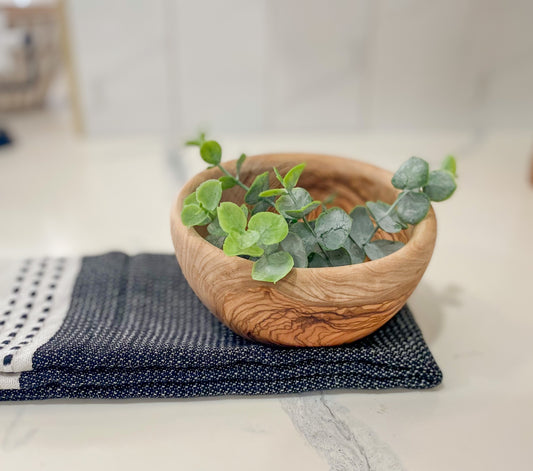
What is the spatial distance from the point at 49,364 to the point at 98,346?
0.12 ft

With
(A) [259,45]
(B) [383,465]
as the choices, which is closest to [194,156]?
(A) [259,45]

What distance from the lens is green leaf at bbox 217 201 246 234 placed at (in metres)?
0.37

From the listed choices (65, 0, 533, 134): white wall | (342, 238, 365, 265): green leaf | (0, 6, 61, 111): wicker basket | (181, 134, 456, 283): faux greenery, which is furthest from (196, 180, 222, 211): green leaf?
(0, 6, 61, 111): wicker basket

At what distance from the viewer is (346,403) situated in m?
0.43

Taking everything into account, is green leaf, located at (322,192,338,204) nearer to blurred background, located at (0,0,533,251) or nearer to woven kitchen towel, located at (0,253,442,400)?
woven kitchen towel, located at (0,253,442,400)

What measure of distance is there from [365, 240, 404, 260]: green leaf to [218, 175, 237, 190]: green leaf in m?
0.12

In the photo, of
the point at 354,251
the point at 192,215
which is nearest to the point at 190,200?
the point at 192,215

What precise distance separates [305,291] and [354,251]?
0.07 m

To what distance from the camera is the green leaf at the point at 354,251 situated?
0.43 m

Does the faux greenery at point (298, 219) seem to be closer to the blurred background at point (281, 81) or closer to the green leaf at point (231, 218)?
the green leaf at point (231, 218)

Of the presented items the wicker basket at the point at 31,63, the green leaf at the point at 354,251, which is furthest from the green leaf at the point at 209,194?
the wicker basket at the point at 31,63

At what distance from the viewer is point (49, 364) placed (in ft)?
1.35

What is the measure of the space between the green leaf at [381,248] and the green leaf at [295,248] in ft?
0.19

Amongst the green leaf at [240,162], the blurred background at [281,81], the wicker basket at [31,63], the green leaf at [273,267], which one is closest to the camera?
the green leaf at [273,267]
